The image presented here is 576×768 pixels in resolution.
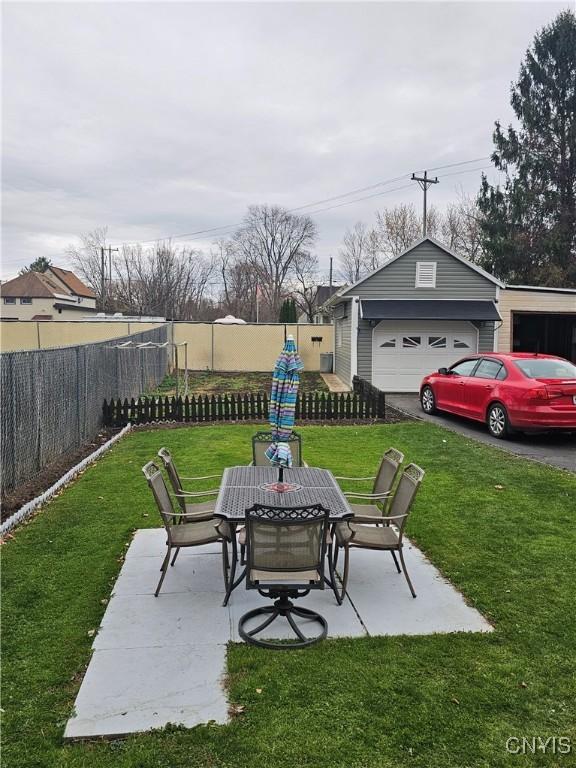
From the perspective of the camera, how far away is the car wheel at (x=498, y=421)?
988cm

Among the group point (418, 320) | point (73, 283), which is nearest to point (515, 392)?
point (418, 320)

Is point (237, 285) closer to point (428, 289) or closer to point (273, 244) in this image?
point (273, 244)

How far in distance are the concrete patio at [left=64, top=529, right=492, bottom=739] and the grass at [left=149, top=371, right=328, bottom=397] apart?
1286 cm

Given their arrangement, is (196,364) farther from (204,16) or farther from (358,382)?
(204,16)

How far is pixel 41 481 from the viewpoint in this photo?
7.04 m

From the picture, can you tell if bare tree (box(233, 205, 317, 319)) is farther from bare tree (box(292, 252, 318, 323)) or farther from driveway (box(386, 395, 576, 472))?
driveway (box(386, 395, 576, 472))

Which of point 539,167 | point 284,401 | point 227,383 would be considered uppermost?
point 539,167

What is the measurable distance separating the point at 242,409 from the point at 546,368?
6135mm

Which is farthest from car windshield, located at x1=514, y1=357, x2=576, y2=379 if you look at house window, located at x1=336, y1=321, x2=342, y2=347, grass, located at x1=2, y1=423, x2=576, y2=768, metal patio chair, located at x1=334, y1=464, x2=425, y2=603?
house window, located at x1=336, y1=321, x2=342, y2=347

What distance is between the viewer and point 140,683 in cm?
314

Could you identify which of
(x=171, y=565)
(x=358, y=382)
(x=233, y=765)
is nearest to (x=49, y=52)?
(x=171, y=565)

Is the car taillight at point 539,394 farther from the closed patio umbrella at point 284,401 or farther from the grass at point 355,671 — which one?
the closed patio umbrella at point 284,401

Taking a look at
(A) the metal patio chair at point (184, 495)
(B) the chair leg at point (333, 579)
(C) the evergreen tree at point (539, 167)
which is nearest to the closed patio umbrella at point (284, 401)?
(A) the metal patio chair at point (184, 495)

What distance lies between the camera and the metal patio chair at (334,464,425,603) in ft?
13.8
